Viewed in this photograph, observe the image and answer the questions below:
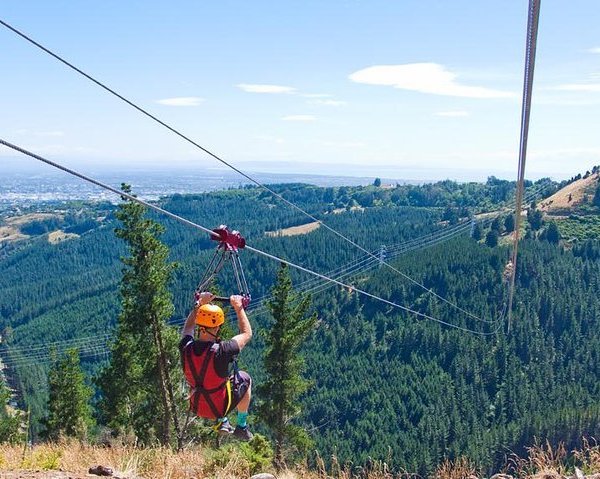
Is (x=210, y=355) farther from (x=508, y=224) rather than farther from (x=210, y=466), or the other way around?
(x=508, y=224)

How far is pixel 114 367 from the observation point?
26312 mm

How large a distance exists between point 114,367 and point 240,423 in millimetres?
19883

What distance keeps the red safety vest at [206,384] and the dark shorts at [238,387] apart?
25 cm

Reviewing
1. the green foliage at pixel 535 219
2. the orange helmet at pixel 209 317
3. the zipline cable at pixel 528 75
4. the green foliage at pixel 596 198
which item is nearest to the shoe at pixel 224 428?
the orange helmet at pixel 209 317

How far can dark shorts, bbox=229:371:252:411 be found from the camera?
7.16 metres

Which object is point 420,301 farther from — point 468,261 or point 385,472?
point 385,472

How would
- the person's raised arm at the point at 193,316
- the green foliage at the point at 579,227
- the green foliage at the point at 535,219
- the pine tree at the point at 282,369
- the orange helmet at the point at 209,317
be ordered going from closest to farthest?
the orange helmet at the point at 209,317, the person's raised arm at the point at 193,316, the pine tree at the point at 282,369, the green foliage at the point at 579,227, the green foliage at the point at 535,219

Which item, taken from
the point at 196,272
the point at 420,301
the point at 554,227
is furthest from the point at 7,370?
the point at 554,227

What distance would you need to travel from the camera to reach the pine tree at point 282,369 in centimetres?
2244

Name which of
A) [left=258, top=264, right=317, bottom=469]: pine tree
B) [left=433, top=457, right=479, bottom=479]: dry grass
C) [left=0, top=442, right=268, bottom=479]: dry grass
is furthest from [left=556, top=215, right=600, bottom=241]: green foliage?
[left=0, top=442, right=268, bottom=479]: dry grass

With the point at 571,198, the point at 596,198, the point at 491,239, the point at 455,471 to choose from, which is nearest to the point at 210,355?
A: the point at 455,471

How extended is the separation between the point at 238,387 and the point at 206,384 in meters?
0.69

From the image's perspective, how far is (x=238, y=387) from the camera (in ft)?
23.7

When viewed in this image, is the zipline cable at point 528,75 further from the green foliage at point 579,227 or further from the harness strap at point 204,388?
the green foliage at point 579,227
